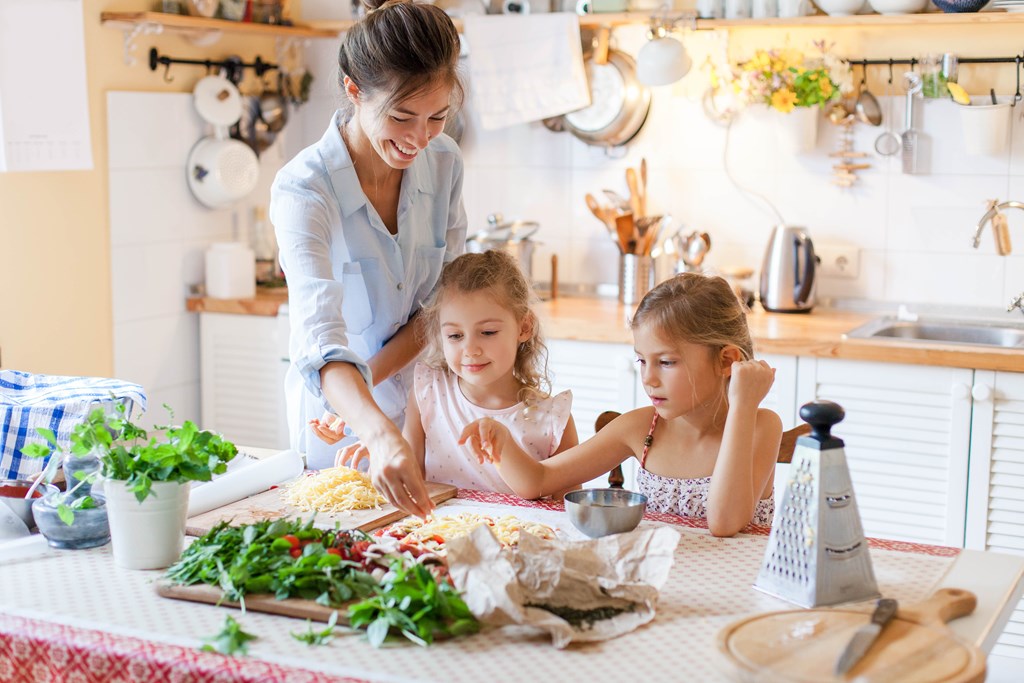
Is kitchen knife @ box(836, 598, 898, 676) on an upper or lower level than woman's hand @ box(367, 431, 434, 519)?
lower

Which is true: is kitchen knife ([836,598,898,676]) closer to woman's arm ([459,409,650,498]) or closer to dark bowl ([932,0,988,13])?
woman's arm ([459,409,650,498])

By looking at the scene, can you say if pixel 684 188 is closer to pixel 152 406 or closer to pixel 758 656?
pixel 152 406

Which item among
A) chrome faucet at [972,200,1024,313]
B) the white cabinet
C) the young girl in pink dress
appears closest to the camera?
the young girl in pink dress

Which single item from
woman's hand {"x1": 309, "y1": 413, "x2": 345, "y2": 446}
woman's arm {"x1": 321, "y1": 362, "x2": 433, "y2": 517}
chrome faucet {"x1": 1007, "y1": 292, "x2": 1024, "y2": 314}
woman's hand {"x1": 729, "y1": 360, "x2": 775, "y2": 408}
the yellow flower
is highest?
the yellow flower

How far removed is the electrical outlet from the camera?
134 inches

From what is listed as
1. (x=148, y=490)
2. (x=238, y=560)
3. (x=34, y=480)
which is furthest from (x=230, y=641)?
(x=34, y=480)

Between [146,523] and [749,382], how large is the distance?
31.9 inches

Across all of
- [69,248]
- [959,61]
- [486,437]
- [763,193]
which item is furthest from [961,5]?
[69,248]

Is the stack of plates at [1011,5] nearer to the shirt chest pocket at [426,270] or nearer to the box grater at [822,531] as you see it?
the shirt chest pocket at [426,270]

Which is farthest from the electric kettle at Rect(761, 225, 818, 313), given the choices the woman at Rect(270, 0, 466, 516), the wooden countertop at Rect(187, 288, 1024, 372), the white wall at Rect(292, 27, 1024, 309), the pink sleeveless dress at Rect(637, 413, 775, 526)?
the pink sleeveless dress at Rect(637, 413, 775, 526)

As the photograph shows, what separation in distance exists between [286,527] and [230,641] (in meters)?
0.26

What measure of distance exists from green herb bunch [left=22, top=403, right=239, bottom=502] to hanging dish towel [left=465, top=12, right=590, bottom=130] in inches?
85.3

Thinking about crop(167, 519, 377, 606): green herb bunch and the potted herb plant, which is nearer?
crop(167, 519, 377, 606): green herb bunch

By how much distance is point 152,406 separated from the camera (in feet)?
11.6
